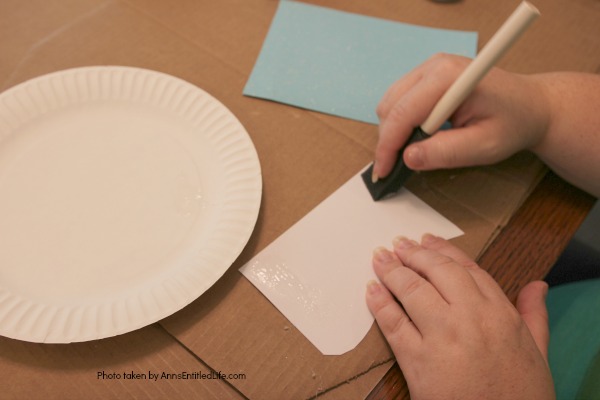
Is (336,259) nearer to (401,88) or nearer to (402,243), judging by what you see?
(402,243)

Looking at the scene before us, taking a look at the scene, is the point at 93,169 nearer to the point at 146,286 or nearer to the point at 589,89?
the point at 146,286

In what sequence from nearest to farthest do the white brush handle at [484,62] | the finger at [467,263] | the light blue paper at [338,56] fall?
the white brush handle at [484,62], the finger at [467,263], the light blue paper at [338,56]

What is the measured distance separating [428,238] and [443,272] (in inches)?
2.4

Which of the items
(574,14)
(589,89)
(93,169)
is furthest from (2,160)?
(574,14)

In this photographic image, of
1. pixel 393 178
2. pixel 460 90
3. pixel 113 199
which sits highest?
pixel 460 90

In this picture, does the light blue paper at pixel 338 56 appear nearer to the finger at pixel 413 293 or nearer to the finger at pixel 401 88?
the finger at pixel 401 88

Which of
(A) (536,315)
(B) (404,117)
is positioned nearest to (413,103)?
(B) (404,117)

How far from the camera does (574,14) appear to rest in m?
0.67

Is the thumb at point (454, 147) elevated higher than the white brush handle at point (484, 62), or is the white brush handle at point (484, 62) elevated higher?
the white brush handle at point (484, 62)

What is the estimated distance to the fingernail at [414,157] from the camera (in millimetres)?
449

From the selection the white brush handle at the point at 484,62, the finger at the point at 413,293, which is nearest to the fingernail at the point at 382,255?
the finger at the point at 413,293

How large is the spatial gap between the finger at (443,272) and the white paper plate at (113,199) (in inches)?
6.8

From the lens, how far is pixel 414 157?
1.48 ft

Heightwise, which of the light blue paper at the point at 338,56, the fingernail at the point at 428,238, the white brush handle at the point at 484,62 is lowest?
the fingernail at the point at 428,238
